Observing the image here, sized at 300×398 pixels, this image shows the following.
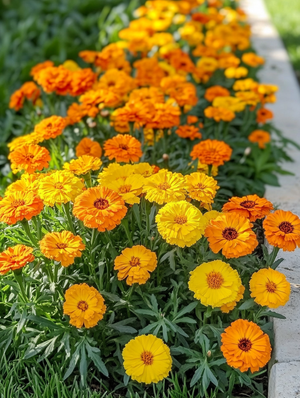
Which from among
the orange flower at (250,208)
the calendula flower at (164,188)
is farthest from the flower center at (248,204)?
the calendula flower at (164,188)

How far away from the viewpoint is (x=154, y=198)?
2.02 meters

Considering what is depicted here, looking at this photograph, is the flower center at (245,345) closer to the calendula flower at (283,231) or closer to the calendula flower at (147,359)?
the calendula flower at (147,359)

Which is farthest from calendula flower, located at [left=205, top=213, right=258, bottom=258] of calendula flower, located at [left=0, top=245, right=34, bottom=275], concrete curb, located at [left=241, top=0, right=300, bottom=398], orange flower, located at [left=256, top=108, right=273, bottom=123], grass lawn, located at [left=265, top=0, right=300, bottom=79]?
grass lawn, located at [left=265, top=0, right=300, bottom=79]

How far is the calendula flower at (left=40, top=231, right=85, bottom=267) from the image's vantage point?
1866 mm

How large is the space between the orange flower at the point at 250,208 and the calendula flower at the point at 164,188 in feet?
0.64

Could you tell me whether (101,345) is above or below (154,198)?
below

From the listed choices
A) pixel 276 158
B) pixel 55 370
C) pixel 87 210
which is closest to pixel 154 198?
pixel 87 210

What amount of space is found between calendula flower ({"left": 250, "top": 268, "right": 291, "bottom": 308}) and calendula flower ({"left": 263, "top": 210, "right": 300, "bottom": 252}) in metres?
0.11

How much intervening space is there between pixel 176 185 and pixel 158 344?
58 cm

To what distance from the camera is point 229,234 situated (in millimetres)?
1967

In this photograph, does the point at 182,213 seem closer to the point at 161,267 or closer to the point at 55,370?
the point at 161,267

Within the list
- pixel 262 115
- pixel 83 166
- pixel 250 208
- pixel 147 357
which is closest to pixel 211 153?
pixel 250 208

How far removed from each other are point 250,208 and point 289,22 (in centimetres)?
486

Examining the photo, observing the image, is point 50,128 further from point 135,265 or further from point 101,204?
point 135,265
